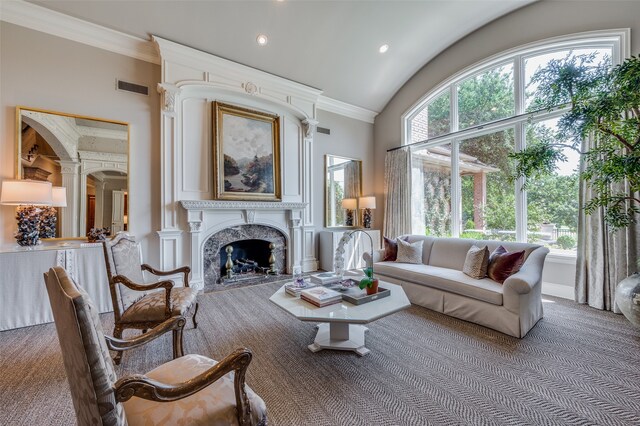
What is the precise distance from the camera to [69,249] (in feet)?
9.44

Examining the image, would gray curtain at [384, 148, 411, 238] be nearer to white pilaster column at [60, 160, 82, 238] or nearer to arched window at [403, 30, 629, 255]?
arched window at [403, 30, 629, 255]

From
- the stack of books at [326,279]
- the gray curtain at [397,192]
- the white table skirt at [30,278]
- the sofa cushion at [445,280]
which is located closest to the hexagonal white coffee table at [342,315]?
the stack of books at [326,279]

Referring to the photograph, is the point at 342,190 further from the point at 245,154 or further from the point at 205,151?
the point at 205,151

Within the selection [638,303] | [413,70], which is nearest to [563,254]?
[638,303]

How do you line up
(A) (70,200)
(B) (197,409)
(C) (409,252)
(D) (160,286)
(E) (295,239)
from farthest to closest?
1. (E) (295,239)
2. (C) (409,252)
3. (A) (70,200)
4. (D) (160,286)
5. (B) (197,409)

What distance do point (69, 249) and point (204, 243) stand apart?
1.57 m

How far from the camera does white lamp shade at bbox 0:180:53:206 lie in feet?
8.87

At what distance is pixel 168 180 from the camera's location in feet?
12.5

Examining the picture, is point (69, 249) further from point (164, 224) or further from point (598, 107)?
point (598, 107)

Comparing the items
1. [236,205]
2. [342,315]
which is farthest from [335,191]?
[342,315]

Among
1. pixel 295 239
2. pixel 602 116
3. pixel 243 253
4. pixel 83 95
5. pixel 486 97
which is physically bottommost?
pixel 243 253

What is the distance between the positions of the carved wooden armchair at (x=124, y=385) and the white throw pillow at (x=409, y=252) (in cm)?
320

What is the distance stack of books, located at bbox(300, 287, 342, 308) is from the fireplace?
2.34 metres

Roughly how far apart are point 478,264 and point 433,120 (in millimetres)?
3290
